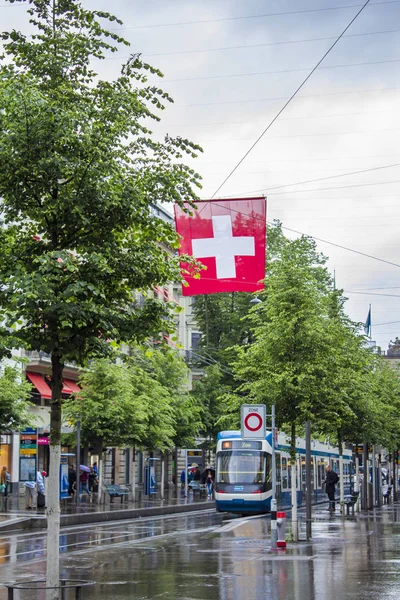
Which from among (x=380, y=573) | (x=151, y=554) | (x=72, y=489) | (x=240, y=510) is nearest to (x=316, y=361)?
(x=151, y=554)

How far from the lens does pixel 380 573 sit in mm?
16891

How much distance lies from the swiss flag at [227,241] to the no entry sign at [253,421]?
2946mm

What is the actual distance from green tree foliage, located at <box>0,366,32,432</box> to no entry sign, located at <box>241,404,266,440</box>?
59.6ft

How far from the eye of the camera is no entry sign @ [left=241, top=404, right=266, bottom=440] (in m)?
21.5

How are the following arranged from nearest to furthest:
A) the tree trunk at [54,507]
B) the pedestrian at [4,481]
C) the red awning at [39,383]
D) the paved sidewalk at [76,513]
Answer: the tree trunk at [54,507]
the paved sidewalk at [76,513]
the pedestrian at [4,481]
the red awning at [39,383]

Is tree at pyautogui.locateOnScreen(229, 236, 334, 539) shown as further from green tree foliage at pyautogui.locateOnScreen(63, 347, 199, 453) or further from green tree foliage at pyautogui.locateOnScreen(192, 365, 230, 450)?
green tree foliage at pyautogui.locateOnScreen(192, 365, 230, 450)

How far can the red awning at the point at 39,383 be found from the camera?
167ft

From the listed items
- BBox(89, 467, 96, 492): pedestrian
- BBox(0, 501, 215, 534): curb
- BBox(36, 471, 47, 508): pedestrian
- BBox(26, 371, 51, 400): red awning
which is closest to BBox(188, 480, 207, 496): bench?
BBox(89, 467, 96, 492): pedestrian

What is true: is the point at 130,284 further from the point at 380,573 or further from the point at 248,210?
the point at 248,210

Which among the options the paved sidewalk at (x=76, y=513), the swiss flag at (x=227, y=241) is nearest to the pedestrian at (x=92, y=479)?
the paved sidewalk at (x=76, y=513)

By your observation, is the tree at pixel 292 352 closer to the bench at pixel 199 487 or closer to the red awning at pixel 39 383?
the red awning at pixel 39 383

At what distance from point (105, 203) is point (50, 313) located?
1638 mm

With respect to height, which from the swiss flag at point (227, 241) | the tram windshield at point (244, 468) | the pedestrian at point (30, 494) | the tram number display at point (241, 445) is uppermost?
the swiss flag at point (227, 241)

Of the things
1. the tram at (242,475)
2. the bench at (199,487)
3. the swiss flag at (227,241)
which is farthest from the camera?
the bench at (199,487)
